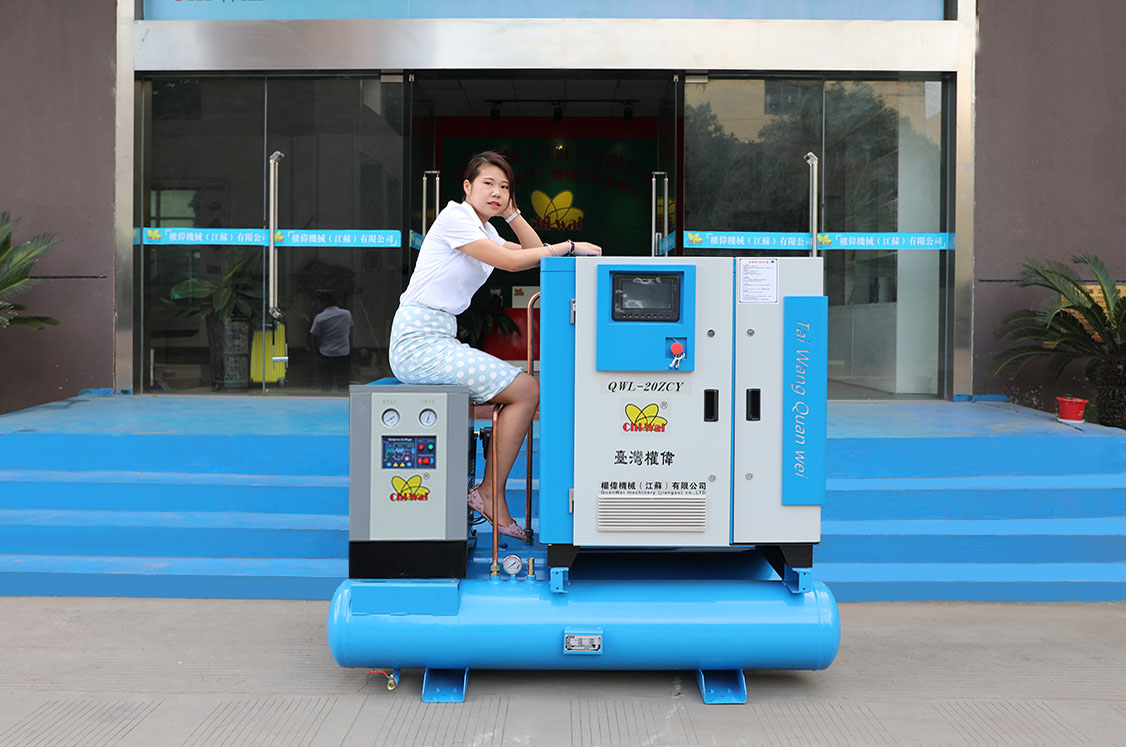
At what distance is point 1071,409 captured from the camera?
21.7 ft

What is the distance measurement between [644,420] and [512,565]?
0.75m

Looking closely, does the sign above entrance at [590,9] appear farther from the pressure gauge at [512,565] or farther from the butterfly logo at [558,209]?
the butterfly logo at [558,209]

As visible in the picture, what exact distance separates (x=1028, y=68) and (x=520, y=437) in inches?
257

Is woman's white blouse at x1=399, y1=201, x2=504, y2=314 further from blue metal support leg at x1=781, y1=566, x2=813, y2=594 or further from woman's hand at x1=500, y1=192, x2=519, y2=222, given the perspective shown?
blue metal support leg at x1=781, y1=566, x2=813, y2=594

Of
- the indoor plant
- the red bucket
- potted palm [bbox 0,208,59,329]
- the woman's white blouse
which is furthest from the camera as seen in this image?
the indoor plant

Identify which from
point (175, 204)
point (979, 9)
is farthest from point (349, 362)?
point (979, 9)

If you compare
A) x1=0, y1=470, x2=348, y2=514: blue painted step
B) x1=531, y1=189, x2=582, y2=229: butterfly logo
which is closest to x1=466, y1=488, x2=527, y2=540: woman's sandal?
x1=0, y1=470, x2=348, y2=514: blue painted step

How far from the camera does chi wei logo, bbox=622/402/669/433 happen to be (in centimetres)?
346

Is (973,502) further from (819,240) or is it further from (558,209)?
(558,209)

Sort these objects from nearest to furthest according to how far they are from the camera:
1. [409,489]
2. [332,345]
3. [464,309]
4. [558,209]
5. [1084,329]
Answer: [409,489], [464,309], [1084,329], [332,345], [558,209]

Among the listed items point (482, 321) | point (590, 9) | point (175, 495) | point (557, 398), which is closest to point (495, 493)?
point (557, 398)

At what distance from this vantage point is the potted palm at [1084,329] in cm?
696

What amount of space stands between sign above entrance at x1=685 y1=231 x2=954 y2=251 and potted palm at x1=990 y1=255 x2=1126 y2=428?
2.86 feet

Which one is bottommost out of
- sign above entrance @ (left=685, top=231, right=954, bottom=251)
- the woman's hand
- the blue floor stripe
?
the blue floor stripe
